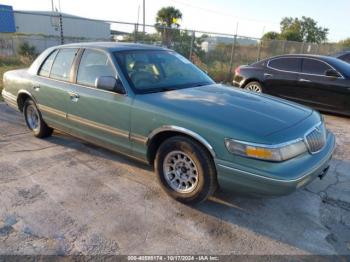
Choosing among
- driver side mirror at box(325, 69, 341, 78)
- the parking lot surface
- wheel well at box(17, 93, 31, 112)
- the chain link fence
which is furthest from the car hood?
the chain link fence

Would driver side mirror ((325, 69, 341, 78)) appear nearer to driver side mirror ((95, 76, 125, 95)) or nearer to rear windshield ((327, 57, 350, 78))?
rear windshield ((327, 57, 350, 78))

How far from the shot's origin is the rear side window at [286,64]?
8010 millimetres

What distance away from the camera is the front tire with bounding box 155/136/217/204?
3.08 metres

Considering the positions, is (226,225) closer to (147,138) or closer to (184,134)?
(184,134)

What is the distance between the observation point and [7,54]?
18031mm

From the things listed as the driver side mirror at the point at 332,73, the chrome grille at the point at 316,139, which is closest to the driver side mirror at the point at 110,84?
the chrome grille at the point at 316,139

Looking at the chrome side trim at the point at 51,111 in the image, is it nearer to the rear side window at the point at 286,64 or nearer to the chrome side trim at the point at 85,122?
the chrome side trim at the point at 85,122

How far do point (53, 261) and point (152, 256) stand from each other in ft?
2.63

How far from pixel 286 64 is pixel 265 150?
243 inches

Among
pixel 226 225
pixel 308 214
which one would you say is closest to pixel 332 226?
pixel 308 214

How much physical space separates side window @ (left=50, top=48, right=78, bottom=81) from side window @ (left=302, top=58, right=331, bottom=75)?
581 cm

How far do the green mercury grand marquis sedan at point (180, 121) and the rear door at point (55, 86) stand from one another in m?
0.02

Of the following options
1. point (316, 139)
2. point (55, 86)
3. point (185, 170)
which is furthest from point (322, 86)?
point (55, 86)

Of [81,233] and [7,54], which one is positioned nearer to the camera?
[81,233]
